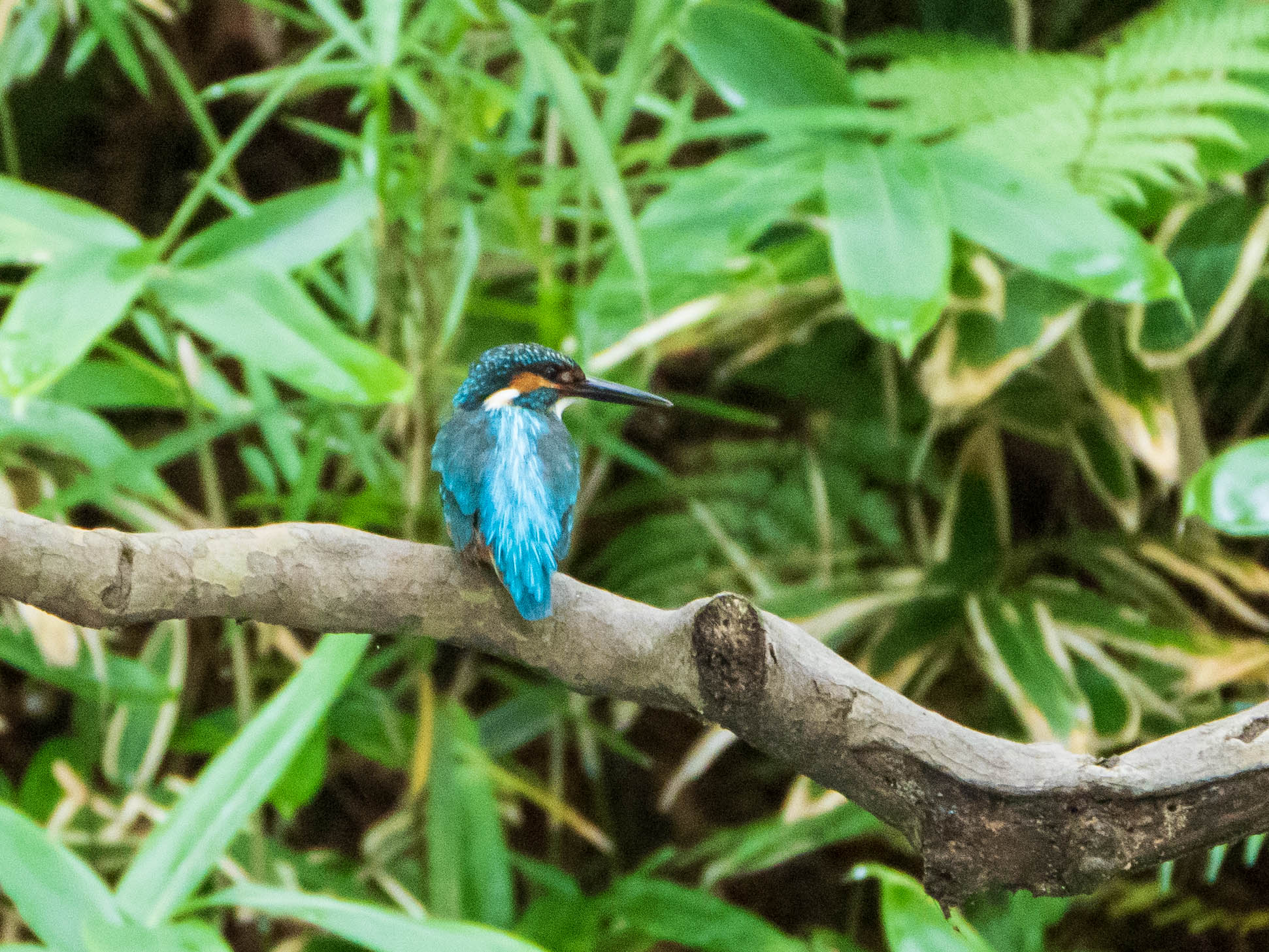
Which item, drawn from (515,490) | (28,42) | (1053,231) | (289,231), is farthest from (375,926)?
(28,42)

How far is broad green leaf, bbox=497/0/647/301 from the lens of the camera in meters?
1.15

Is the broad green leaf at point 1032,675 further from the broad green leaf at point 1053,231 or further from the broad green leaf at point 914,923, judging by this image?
the broad green leaf at point 1053,231

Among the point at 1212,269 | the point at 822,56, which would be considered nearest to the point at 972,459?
the point at 1212,269

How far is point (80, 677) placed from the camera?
148 centimetres

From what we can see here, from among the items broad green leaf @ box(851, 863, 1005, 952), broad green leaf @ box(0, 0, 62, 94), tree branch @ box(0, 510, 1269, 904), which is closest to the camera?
tree branch @ box(0, 510, 1269, 904)

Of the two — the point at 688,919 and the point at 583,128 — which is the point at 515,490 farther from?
the point at 688,919

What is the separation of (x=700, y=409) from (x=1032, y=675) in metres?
0.57

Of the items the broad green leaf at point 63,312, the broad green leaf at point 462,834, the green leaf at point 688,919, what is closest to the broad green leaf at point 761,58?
the broad green leaf at point 63,312

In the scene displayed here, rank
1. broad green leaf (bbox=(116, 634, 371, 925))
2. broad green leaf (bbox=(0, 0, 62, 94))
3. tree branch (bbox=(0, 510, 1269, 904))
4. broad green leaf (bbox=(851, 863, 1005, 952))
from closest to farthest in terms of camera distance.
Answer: tree branch (bbox=(0, 510, 1269, 904)), broad green leaf (bbox=(116, 634, 371, 925)), broad green leaf (bbox=(851, 863, 1005, 952)), broad green leaf (bbox=(0, 0, 62, 94))

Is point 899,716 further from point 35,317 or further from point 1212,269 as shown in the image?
point 1212,269

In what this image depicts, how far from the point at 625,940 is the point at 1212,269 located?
1.17 m

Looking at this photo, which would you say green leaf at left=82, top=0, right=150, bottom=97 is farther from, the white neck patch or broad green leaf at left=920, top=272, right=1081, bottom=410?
broad green leaf at left=920, top=272, right=1081, bottom=410

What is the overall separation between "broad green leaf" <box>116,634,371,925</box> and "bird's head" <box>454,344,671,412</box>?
279 mm

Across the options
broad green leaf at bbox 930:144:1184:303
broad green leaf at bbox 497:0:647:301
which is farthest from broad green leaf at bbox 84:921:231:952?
broad green leaf at bbox 930:144:1184:303
